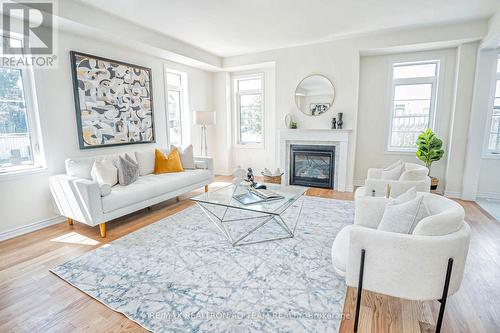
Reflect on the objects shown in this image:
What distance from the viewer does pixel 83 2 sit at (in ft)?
10.1

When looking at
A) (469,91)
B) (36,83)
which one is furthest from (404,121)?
(36,83)

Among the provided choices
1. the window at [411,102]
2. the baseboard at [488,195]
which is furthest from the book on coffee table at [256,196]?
the baseboard at [488,195]

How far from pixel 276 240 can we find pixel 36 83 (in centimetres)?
352

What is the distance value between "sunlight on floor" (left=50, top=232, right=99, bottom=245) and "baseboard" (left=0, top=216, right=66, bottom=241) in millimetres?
518

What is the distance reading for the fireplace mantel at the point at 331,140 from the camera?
4.84m

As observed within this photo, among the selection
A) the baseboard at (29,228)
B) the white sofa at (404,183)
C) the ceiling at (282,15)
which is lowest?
the baseboard at (29,228)

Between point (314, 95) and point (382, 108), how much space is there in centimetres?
132

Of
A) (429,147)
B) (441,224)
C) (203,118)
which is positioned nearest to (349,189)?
(429,147)

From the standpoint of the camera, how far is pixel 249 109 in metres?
6.34

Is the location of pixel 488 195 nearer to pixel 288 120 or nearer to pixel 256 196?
pixel 288 120

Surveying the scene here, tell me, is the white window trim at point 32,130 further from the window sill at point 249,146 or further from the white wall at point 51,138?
the window sill at point 249,146

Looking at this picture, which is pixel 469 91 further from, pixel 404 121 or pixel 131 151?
pixel 131 151

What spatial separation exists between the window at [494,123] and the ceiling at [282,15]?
3.81ft

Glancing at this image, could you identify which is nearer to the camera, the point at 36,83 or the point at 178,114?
the point at 36,83
